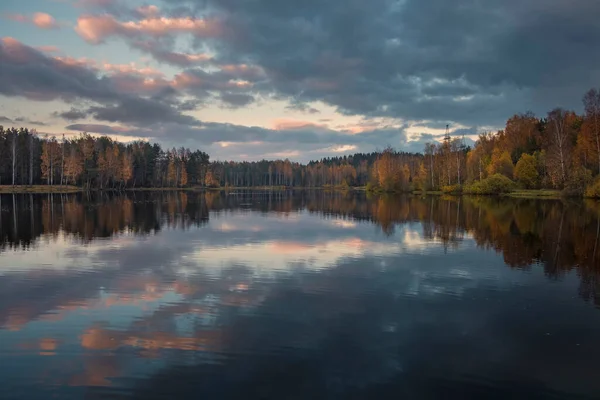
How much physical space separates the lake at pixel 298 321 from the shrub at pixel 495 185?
6666 centimetres

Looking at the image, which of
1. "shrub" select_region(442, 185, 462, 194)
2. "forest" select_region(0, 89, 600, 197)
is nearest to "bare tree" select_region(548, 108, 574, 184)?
"forest" select_region(0, 89, 600, 197)

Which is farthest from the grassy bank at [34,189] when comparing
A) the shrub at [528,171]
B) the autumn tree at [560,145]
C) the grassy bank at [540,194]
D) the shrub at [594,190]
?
the shrub at [594,190]

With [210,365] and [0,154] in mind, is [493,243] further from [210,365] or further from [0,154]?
[0,154]

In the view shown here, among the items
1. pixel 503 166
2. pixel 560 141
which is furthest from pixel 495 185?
pixel 560 141

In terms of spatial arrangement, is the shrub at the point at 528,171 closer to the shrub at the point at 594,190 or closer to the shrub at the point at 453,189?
the shrub at the point at 453,189

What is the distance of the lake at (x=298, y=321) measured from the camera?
841 cm

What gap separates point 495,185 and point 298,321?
3307 inches

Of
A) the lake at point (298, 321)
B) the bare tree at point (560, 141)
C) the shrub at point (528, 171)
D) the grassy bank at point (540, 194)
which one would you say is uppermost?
the bare tree at point (560, 141)

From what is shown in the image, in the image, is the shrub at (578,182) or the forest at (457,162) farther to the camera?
the forest at (457,162)

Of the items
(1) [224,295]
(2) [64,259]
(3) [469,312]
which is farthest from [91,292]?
(3) [469,312]

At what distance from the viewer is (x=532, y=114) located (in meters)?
108

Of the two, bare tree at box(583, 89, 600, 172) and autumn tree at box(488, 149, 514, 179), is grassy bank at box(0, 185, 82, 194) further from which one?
bare tree at box(583, 89, 600, 172)

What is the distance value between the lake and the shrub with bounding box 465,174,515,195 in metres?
66.7

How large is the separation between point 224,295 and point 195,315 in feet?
6.93
